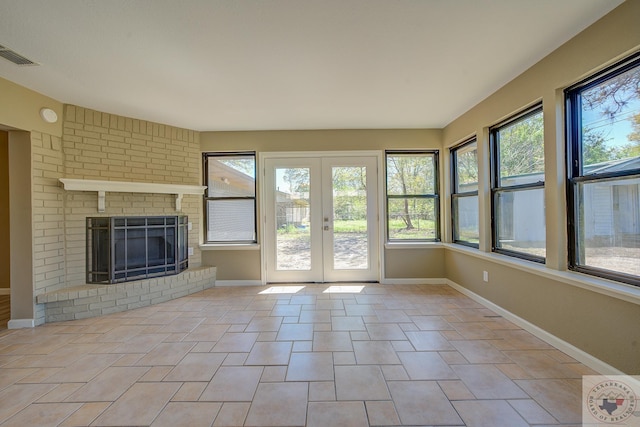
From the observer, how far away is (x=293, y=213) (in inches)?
175

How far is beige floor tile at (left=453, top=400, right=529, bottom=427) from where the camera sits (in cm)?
153

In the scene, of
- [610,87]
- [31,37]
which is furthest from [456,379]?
[31,37]

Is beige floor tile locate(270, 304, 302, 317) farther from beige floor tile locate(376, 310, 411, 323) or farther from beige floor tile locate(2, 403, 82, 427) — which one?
beige floor tile locate(2, 403, 82, 427)

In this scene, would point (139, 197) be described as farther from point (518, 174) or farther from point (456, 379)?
point (518, 174)

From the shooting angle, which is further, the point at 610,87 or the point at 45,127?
the point at 45,127

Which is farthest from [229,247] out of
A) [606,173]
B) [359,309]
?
[606,173]

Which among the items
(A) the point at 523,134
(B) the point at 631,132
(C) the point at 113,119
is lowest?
(B) the point at 631,132

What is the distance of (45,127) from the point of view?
3080 mm

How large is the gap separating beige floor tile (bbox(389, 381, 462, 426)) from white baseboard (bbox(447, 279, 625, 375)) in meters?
1.19

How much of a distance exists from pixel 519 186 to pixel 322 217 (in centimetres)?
257

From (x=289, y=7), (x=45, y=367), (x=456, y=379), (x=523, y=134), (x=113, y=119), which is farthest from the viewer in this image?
(x=113, y=119)

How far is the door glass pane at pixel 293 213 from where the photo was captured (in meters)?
4.45

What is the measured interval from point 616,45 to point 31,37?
410cm

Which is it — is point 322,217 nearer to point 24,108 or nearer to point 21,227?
point 21,227
